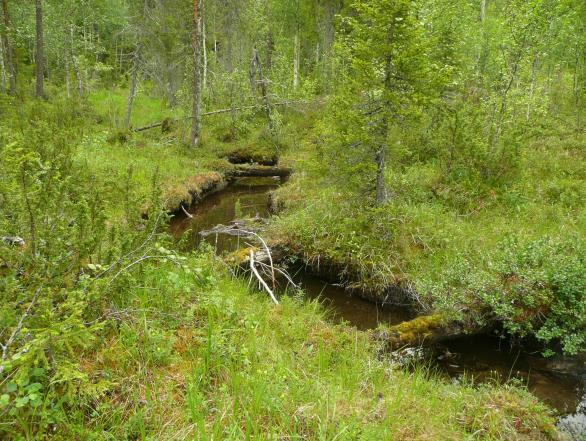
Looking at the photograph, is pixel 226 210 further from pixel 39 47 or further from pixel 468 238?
pixel 39 47

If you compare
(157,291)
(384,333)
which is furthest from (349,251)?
A: (157,291)

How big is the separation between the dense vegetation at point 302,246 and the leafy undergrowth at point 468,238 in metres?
0.04

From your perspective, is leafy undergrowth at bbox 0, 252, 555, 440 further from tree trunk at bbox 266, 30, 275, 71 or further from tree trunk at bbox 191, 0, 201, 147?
tree trunk at bbox 266, 30, 275, 71

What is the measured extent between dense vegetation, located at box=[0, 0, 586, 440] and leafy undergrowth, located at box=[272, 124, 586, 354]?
0.14ft

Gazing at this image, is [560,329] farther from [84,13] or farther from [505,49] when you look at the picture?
A: [84,13]

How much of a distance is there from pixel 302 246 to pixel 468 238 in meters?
3.29

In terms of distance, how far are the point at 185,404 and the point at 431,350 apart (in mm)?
4441

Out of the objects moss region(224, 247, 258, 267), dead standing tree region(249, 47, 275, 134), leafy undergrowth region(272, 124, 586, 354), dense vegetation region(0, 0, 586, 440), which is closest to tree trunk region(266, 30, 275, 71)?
dense vegetation region(0, 0, 586, 440)

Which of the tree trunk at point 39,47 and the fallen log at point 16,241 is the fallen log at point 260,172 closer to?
→ the tree trunk at point 39,47

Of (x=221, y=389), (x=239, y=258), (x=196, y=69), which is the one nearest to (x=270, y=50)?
(x=196, y=69)

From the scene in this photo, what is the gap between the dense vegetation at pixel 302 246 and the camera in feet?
9.46

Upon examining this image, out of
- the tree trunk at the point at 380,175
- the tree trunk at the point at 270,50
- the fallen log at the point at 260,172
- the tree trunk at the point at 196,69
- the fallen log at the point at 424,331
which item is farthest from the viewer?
the tree trunk at the point at 270,50

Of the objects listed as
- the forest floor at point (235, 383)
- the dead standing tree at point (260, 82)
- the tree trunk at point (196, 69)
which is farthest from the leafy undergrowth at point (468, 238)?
the dead standing tree at point (260, 82)

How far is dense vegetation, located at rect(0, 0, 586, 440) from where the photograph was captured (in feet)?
9.46
